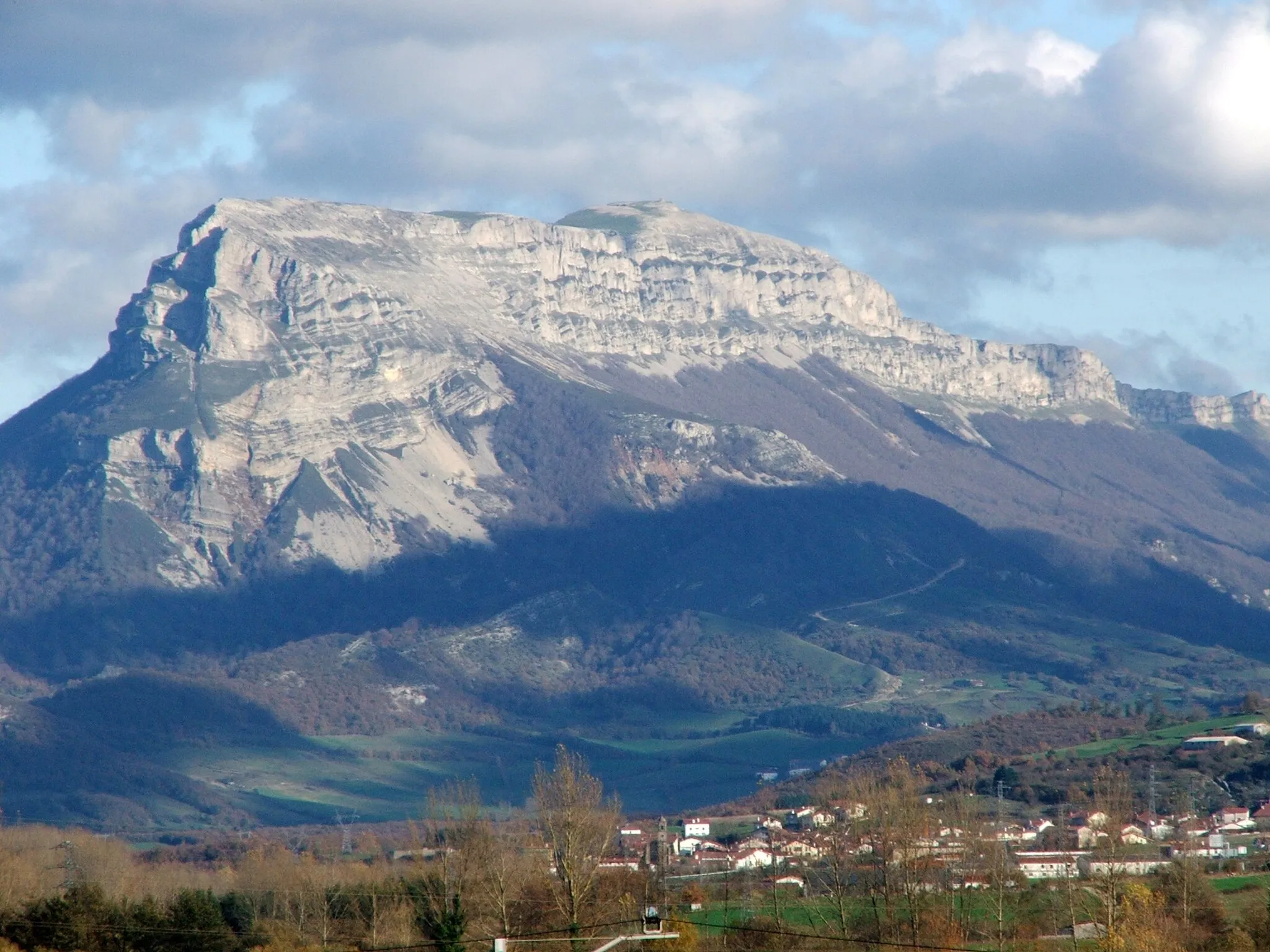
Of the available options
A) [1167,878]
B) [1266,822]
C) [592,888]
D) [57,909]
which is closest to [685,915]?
[592,888]

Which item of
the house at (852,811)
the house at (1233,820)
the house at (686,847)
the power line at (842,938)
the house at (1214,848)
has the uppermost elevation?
the house at (852,811)

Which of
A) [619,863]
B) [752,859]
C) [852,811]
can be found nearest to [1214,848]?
[752,859]

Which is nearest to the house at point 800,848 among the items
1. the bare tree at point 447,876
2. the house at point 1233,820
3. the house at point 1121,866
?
the house at point 1121,866

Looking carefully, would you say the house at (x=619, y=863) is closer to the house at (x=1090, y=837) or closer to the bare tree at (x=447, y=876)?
the bare tree at (x=447, y=876)

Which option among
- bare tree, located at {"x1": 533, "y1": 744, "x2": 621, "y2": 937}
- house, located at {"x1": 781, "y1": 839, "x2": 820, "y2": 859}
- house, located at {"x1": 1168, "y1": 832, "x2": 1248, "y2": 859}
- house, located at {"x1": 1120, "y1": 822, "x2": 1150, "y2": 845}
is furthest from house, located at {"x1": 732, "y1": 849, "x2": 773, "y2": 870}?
bare tree, located at {"x1": 533, "y1": 744, "x2": 621, "y2": 937}

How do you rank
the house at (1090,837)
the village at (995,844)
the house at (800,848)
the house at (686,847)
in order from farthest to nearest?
the house at (686,847), the house at (800,848), the village at (995,844), the house at (1090,837)

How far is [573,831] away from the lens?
371 ft

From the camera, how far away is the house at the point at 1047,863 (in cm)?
13212

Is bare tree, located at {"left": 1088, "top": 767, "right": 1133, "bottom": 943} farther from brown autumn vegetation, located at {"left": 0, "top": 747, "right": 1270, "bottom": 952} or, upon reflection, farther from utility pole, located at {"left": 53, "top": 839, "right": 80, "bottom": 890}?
utility pole, located at {"left": 53, "top": 839, "right": 80, "bottom": 890}

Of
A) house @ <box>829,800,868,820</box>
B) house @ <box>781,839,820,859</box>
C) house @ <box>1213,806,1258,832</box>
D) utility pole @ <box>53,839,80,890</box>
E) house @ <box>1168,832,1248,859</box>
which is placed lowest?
house @ <box>1168,832,1248,859</box>

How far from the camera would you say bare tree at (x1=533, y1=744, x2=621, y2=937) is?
110m

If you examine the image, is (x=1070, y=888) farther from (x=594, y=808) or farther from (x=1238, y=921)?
(x=594, y=808)

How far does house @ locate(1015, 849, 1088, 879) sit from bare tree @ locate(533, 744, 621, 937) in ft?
84.8

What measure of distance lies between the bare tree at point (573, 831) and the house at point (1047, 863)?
25.8 m
